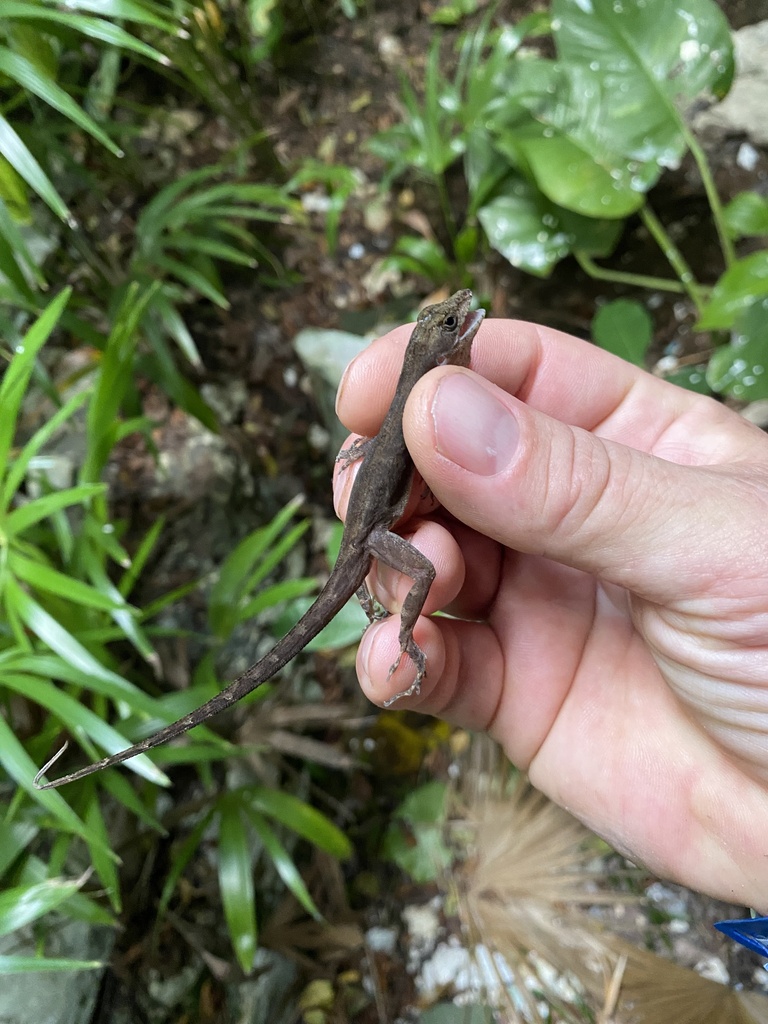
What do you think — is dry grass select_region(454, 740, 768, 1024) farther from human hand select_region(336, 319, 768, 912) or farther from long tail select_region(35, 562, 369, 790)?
long tail select_region(35, 562, 369, 790)

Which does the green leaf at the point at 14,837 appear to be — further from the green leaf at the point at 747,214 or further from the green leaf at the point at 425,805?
the green leaf at the point at 747,214

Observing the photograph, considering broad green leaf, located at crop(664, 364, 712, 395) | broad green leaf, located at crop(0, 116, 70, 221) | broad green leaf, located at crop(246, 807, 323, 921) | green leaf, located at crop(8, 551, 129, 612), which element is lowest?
broad green leaf, located at crop(246, 807, 323, 921)

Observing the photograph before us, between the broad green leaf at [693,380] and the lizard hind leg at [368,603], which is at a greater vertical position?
the broad green leaf at [693,380]

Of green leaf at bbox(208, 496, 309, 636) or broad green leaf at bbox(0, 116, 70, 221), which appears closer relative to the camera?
broad green leaf at bbox(0, 116, 70, 221)

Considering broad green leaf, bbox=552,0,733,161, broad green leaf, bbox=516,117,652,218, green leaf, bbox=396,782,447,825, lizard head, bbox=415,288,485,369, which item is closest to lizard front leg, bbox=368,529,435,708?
lizard head, bbox=415,288,485,369

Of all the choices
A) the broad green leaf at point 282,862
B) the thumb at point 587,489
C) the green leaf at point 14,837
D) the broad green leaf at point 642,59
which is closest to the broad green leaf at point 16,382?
the green leaf at point 14,837

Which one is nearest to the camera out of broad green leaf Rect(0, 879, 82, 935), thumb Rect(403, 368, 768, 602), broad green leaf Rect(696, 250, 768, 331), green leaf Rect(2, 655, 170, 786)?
thumb Rect(403, 368, 768, 602)
